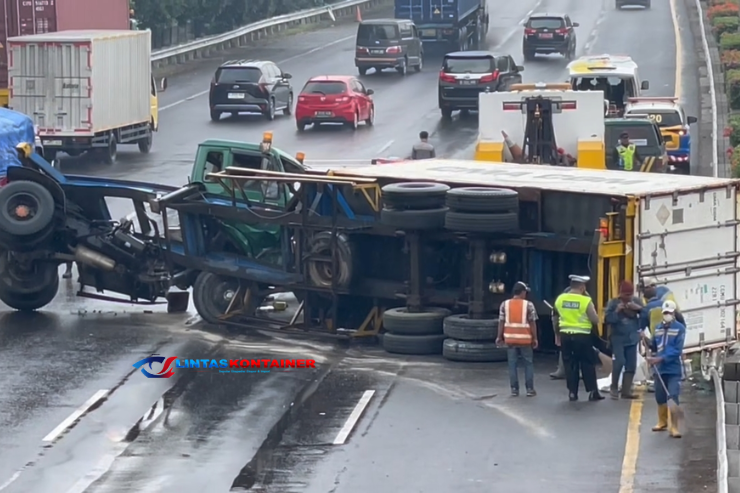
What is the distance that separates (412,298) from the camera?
61.4 ft

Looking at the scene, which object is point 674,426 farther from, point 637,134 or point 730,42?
point 730,42

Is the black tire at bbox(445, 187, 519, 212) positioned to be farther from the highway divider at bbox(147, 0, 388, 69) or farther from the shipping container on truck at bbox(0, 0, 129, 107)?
the highway divider at bbox(147, 0, 388, 69)

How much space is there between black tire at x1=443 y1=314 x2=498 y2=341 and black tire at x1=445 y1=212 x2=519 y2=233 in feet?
3.38

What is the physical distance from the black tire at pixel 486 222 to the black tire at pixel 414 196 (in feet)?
1.57

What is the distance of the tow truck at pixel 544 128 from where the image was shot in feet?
85.2

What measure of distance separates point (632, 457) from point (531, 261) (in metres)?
4.35

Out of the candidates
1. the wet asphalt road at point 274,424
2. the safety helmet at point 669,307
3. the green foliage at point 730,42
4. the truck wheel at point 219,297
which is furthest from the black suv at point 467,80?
the safety helmet at point 669,307

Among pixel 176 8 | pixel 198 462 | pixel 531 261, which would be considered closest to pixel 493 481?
pixel 198 462

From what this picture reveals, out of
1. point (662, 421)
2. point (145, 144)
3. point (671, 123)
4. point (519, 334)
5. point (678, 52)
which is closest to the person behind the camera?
point (662, 421)

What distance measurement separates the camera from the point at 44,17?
133 feet

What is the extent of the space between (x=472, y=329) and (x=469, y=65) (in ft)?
81.6

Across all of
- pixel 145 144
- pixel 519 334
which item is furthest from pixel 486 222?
pixel 145 144

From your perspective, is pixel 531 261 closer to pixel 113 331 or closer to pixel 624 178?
pixel 624 178

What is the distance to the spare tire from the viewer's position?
62.8 ft
